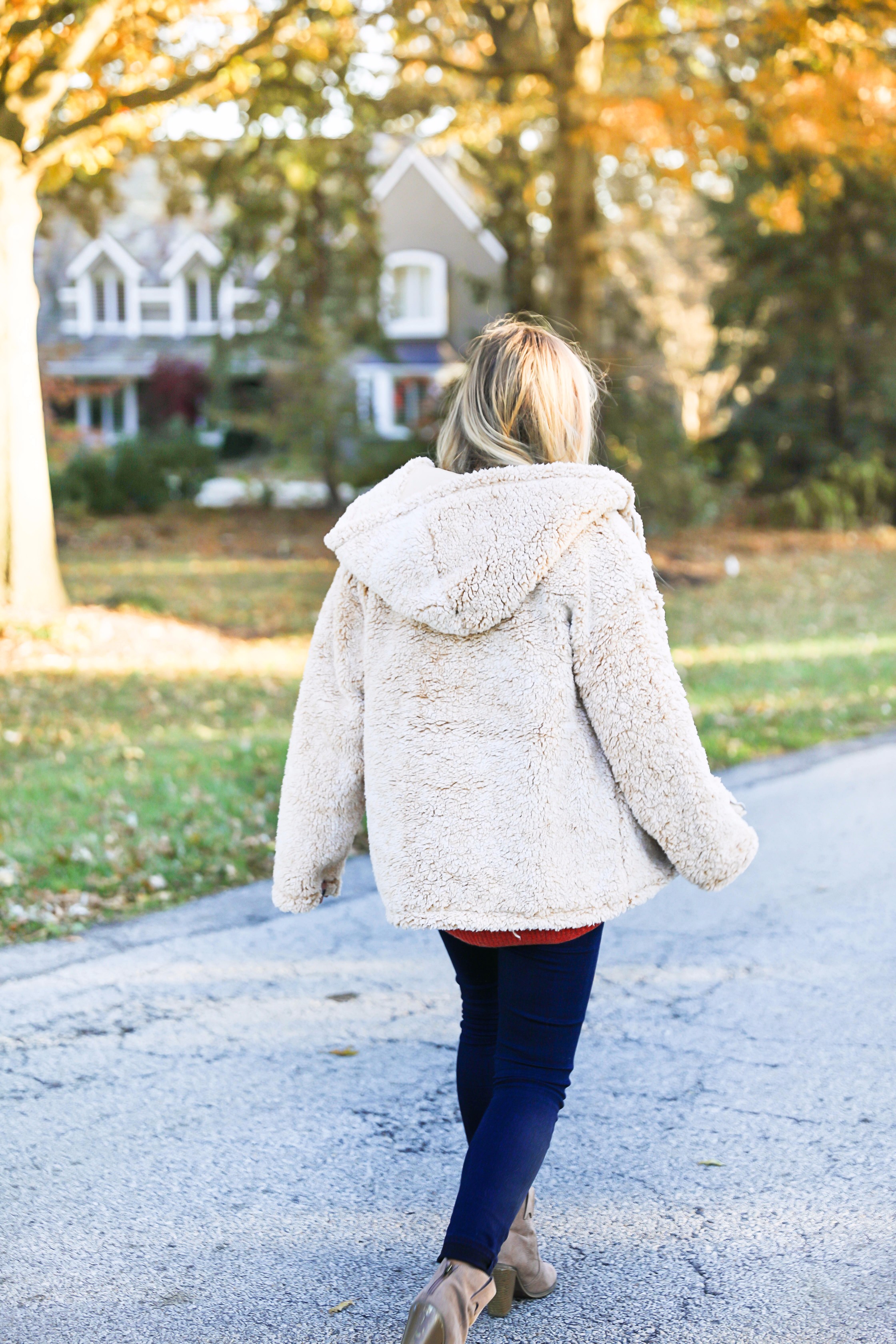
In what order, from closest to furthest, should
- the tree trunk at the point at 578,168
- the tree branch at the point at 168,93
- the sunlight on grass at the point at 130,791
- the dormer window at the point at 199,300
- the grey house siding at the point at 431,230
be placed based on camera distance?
the sunlight on grass at the point at 130,791 → the tree branch at the point at 168,93 → the tree trunk at the point at 578,168 → the grey house siding at the point at 431,230 → the dormer window at the point at 199,300

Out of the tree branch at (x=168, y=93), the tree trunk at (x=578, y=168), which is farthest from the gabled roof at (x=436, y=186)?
the tree branch at (x=168, y=93)

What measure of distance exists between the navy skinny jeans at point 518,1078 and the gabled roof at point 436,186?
123ft

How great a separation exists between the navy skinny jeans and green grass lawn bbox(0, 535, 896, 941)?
2.86m

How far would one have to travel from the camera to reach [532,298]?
20922 millimetres

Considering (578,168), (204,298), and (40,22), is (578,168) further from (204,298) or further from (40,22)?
(204,298)

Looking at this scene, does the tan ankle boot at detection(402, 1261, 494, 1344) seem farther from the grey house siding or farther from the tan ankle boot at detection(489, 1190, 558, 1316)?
the grey house siding

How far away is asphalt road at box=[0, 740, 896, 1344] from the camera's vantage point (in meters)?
2.64

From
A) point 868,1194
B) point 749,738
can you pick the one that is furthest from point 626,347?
point 868,1194

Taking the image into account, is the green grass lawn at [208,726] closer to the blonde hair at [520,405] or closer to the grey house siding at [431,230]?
the blonde hair at [520,405]

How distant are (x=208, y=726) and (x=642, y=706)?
582 cm

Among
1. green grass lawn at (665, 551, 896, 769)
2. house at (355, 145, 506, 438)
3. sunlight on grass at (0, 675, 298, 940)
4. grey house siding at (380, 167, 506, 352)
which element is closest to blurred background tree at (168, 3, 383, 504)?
green grass lawn at (665, 551, 896, 769)

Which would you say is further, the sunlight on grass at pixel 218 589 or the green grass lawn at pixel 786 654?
the sunlight on grass at pixel 218 589

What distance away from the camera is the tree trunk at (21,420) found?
33.3ft

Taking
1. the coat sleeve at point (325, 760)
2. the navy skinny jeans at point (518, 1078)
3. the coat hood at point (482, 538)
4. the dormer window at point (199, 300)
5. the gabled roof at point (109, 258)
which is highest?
the gabled roof at point (109, 258)
